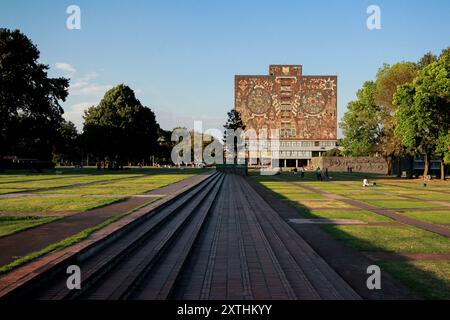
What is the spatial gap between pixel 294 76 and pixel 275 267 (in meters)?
114

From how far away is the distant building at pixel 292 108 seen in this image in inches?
4520

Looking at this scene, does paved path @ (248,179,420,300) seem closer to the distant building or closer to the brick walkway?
the brick walkway

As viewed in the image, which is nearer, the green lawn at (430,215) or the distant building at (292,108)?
the green lawn at (430,215)

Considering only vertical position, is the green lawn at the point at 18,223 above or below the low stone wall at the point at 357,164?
below

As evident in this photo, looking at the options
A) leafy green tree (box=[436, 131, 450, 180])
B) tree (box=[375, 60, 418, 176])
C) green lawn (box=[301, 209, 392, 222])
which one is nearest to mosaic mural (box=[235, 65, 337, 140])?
tree (box=[375, 60, 418, 176])

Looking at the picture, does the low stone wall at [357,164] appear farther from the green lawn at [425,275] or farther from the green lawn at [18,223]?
the green lawn at [18,223]

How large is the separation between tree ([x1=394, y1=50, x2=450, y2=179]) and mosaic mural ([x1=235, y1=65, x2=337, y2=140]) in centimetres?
7137

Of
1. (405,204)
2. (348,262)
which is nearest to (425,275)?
(348,262)

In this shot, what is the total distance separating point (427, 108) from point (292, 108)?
3047 inches

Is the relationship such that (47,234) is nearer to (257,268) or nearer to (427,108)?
(257,268)

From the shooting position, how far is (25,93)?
163 ft

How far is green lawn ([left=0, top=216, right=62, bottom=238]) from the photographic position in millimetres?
10117

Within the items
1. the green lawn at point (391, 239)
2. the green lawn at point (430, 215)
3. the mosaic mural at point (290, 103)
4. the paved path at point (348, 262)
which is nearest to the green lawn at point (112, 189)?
the paved path at point (348, 262)

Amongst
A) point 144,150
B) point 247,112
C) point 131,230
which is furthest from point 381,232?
point 247,112
